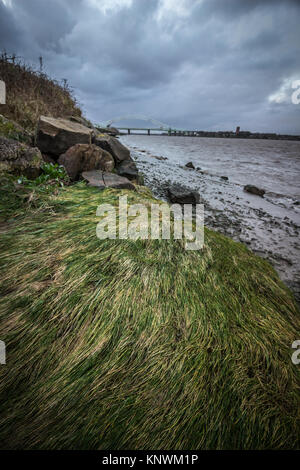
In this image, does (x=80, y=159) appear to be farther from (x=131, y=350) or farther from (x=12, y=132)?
(x=131, y=350)

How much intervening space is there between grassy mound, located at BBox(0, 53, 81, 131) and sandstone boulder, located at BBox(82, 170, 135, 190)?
2.56 m

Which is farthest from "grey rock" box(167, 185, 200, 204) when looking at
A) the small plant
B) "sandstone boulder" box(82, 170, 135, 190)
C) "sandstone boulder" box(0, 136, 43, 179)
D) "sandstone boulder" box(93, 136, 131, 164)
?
"sandstone boulder" box(0, 136, 43, 179)

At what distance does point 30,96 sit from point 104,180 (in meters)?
4.95

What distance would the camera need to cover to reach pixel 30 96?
5625mm

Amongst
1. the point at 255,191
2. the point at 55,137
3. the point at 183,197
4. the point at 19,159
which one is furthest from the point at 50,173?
the point at 255,191

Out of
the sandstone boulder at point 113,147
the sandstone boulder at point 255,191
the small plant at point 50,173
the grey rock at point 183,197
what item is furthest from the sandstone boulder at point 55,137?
the sandstone boulder at point 255,191

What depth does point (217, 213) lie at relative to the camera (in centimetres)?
503

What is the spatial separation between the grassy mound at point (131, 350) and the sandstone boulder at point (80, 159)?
1.48 m

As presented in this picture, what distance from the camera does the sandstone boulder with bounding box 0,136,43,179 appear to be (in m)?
2.27

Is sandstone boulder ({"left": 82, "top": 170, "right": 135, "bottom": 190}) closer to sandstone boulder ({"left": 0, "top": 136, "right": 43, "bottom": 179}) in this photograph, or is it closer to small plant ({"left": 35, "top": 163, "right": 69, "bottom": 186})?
small plant ({"left": 35, "top": 163, "right": 69, "bottom": 186})

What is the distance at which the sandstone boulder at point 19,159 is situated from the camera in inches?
89.3

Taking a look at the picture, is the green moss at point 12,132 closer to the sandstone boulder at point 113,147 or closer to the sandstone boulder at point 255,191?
the sandstone boulder at point 113,147

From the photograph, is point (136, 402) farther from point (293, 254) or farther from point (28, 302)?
point (293, 254)
